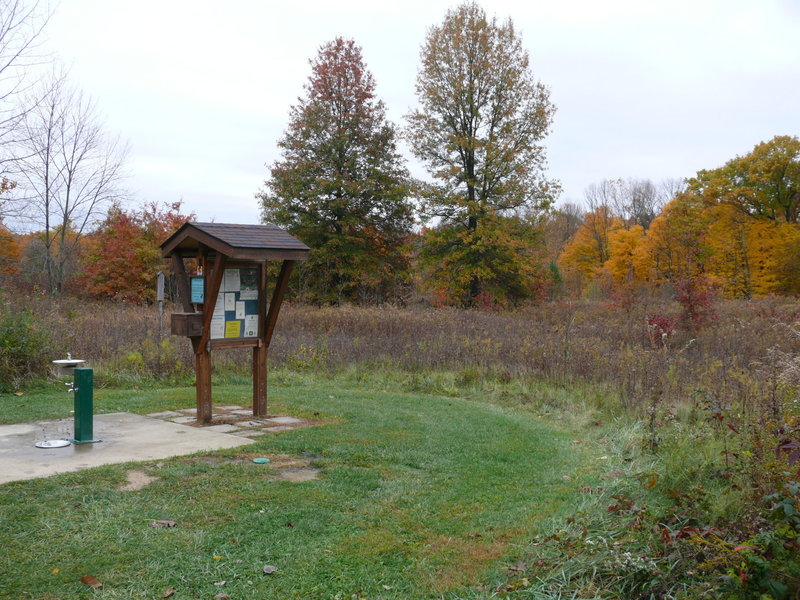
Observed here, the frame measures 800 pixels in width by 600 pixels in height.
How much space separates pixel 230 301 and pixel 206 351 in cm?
65

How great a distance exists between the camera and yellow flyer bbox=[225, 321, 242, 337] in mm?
7859

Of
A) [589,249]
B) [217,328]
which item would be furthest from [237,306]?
[589,249]

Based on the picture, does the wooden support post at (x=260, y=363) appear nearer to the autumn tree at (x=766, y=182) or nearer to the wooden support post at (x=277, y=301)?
the wooden support post at (x=277, y=301)

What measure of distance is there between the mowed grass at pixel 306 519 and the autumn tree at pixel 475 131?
70.4ft

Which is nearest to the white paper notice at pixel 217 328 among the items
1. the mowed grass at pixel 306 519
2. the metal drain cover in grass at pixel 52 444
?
the mowed grass at pixel 306 519

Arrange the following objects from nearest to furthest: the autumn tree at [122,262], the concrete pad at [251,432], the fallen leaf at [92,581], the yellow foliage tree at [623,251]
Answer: the fallen leaf at [92,581], the concrete pad at [251,432], the autumn tree at [122,262], the yellow foliage tree at [623,251]

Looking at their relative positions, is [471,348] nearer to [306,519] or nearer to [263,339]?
[263,339]

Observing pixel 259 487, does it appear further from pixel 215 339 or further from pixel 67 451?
pixel 215 339

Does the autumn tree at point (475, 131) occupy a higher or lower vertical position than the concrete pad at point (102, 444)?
higher

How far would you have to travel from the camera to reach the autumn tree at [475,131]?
28.0 metres

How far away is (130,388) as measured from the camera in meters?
10.3

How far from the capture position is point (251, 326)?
8102 millimetres

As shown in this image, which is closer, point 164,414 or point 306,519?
point 306,519

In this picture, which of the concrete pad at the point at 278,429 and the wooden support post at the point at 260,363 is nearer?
the concrete pad at the point at 278,429
